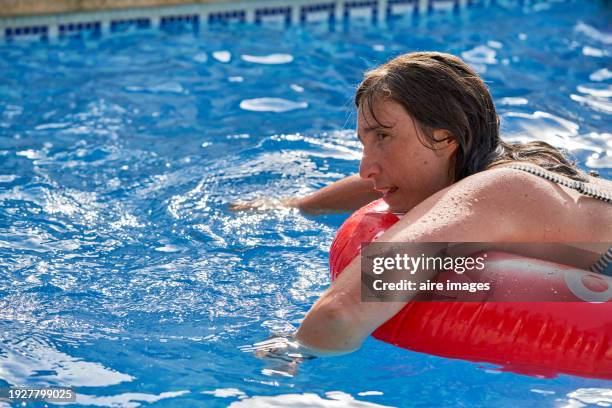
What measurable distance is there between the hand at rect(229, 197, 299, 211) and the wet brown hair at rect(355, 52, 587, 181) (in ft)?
4.99

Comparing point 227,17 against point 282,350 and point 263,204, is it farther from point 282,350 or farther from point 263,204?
point 282,350

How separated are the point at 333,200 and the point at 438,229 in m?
1.72

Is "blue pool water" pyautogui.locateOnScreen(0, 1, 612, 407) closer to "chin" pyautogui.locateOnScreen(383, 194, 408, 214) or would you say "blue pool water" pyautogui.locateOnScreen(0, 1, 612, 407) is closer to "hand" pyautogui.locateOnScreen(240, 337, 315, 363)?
"hand" pyautogui.locateOnScreen(240, 337, 315, 363)

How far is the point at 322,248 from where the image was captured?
181 inches

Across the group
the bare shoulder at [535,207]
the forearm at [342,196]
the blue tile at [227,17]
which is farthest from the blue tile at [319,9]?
the bare shoulder at [535,207]

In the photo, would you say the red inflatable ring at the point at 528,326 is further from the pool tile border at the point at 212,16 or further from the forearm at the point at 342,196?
the pool tile border at the point at 212,16

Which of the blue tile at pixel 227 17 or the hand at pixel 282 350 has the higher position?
the blue tile at pixel 227 17

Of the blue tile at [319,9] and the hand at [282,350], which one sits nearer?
the hand at [282,350]

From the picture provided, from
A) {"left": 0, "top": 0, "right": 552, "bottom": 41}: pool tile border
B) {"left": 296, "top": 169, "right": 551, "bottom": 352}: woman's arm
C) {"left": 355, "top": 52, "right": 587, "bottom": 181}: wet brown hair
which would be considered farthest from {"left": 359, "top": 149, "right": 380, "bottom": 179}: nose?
{"left": 0, "top": 0, "right": 552, "bottom": 41}: pool tile border

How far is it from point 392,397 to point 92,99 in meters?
3.88

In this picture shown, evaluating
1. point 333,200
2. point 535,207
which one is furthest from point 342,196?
point 535,207

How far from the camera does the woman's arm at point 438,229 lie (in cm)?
314

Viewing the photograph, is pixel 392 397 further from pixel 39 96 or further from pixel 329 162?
pixel 39 96

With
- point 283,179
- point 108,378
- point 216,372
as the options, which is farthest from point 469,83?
point 283,179
